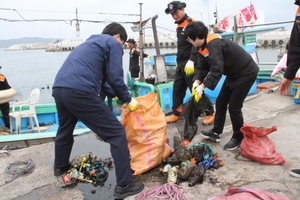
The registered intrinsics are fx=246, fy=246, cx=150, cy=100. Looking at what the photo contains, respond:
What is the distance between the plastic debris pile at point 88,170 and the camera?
8.87ft

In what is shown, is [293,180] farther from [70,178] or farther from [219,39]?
[70,178]

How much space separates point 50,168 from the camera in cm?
302

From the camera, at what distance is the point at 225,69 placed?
3.06m

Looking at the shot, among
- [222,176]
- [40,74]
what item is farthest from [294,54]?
[40,74]

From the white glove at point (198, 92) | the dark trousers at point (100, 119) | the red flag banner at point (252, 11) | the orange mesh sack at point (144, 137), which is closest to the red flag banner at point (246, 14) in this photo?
the red flag banner at point (252, 11)

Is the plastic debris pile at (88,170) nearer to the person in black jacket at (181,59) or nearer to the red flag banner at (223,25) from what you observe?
the person in black jacket at (181,59)

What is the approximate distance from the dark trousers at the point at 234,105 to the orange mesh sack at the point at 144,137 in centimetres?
94

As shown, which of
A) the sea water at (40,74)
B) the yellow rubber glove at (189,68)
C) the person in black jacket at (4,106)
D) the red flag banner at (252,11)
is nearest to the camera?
the yellow rubber glove at (189,68)

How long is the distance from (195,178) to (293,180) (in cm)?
95

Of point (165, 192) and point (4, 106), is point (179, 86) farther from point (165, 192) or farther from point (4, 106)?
point (4, 106)

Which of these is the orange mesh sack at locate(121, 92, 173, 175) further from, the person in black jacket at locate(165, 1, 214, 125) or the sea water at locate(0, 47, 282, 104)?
the sea water at locate(0, 47, 282, 104)

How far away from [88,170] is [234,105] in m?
1.94

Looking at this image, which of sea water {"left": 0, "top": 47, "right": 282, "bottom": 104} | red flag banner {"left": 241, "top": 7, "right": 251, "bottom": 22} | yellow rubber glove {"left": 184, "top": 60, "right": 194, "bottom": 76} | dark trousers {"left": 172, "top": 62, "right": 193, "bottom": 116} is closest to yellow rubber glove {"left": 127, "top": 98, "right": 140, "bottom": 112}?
yellow rubber glove {"left": 184, "top": 60, "right": 194, "bottom": 76}

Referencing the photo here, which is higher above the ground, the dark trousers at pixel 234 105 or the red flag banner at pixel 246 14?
the red flag banner at pixel 246 14
